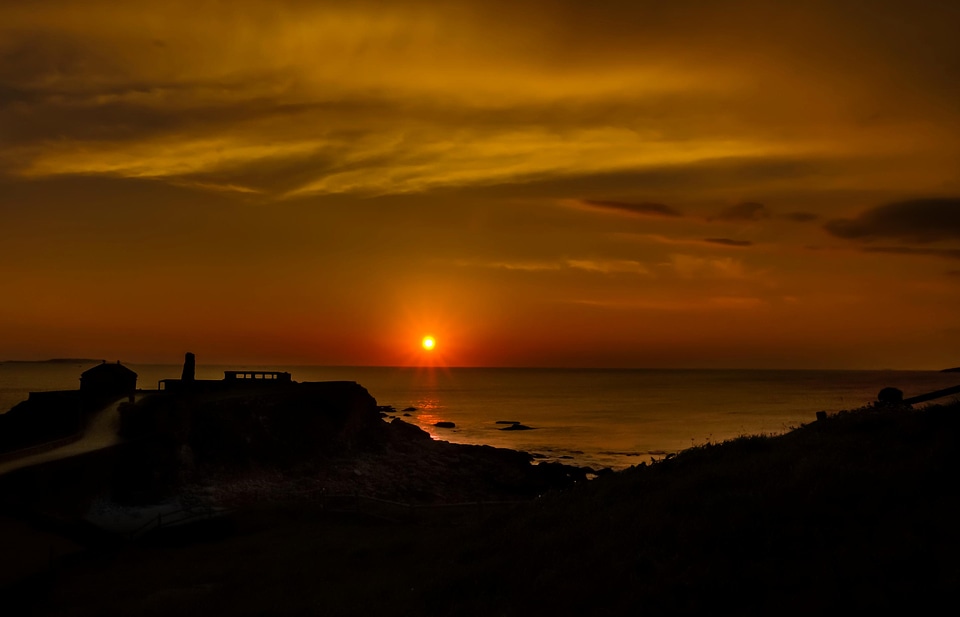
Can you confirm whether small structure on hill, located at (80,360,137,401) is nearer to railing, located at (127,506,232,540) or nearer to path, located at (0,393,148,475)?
→ path, located at (0,393,148,475)

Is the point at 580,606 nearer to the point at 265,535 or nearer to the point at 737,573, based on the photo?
the point at 737,573

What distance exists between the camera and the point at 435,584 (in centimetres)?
1888

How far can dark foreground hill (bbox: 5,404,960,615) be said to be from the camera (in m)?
13.6

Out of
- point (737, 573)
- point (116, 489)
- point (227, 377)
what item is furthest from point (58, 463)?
point (737, 573)

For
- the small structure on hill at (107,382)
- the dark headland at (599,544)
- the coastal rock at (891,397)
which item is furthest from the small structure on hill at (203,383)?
the coastal rock at (891,397)

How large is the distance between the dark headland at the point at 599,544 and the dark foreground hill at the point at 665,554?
0.06 meters

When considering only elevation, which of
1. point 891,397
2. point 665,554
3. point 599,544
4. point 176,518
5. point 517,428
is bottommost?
point 517,428

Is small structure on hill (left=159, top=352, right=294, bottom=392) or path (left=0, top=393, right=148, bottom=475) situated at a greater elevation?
small structure on hill (left=159, top=352, right=294, bottom=392)

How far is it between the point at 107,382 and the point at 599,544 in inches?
2055

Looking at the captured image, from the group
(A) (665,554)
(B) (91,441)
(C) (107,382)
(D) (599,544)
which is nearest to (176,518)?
(B) (91,441)

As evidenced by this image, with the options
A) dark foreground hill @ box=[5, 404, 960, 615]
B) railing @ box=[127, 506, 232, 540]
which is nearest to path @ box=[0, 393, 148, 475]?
railing @ box=[127, 506, 232, 540]

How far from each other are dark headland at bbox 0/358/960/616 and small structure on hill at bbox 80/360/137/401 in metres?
19.2

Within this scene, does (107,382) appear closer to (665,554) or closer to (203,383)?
(203,383)

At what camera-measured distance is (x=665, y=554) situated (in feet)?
52.4
